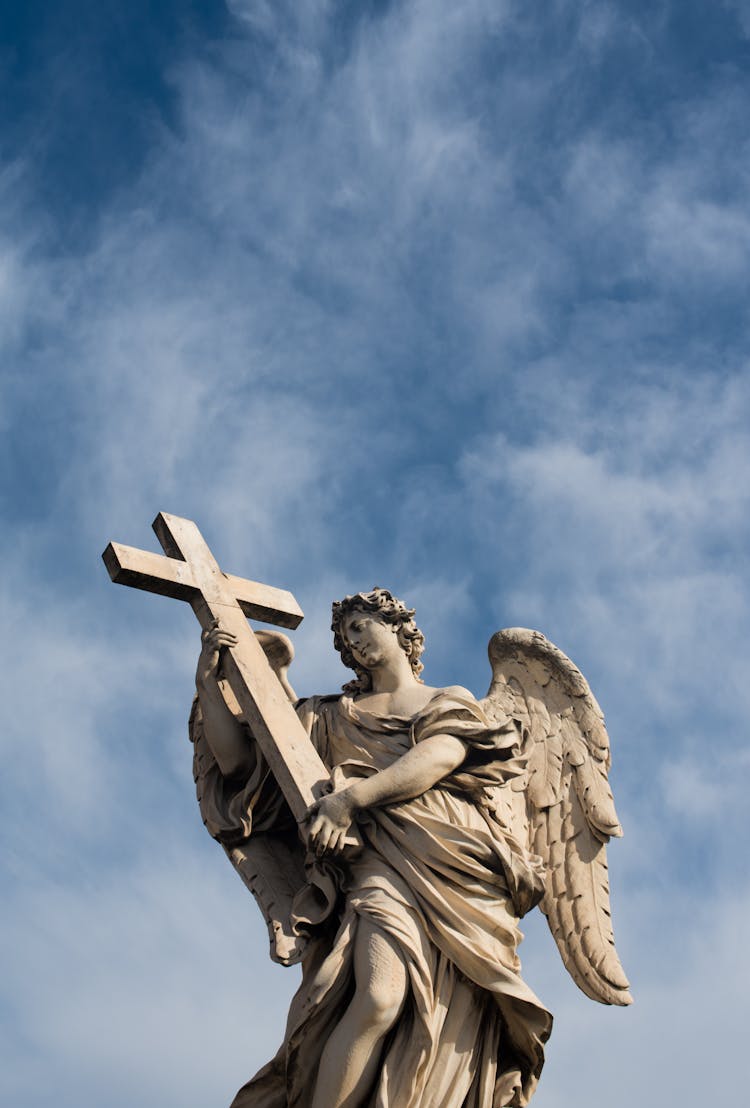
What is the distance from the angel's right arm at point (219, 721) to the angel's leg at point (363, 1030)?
4.58ft

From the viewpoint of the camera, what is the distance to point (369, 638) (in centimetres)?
773

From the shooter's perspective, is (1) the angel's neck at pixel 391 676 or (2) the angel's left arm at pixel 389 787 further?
(1) the angel's neck at pixel 391 676

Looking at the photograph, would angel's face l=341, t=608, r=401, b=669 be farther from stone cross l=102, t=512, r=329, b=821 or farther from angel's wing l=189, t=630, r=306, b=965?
angel's wing l=189, t=630, r=306, b=965

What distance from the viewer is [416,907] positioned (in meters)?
6.59

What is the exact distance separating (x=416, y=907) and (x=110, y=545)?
2446 millimetres

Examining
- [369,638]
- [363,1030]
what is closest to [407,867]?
[363,1030]

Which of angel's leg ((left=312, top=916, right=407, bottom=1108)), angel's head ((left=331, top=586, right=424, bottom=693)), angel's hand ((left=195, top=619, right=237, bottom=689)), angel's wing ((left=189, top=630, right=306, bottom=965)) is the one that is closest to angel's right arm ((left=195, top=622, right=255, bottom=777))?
angel's hand ((left=195, top=619, right=237, bottom=689))

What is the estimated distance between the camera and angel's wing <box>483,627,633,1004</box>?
768 cm

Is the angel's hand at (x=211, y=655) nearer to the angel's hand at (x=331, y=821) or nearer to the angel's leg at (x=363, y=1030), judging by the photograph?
the angel's hand at (x=331, y=821)

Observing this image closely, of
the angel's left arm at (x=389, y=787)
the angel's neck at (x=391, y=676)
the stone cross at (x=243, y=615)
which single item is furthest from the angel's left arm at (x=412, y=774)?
the angel's neck at (x=391, y=676)

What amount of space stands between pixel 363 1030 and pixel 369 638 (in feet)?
7.10

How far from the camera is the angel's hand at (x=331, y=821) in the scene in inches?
263

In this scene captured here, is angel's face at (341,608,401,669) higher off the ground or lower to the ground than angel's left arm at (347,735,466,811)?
higher

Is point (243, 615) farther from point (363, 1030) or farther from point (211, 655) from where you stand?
point (363, 1030)
